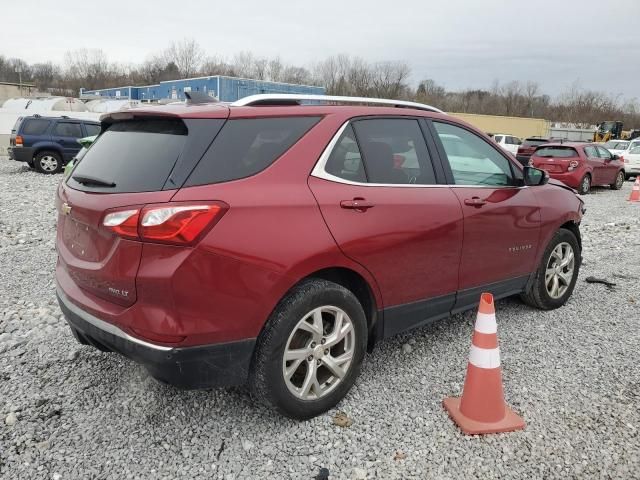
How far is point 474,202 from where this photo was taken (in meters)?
3.59

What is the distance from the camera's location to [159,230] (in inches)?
90.1

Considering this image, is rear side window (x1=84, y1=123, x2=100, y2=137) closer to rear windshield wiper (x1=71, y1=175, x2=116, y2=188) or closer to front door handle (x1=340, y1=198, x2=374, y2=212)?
rear windshield wiper (x1=71, y1=175, x2=116, y2=188)

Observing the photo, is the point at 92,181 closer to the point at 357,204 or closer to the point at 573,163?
the point at 357,204

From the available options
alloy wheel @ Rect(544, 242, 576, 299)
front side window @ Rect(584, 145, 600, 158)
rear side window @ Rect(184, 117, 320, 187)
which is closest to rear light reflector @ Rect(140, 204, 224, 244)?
rear side window @ Rect(184, 117, 320, 187)

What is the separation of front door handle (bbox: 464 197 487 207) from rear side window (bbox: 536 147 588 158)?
12.8 meters

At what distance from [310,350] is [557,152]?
14480mm

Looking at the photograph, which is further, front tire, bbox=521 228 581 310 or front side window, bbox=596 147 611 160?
front side window, bbox=596 147 611 160

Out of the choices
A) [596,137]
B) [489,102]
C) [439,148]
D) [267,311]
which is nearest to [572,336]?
[439,148]

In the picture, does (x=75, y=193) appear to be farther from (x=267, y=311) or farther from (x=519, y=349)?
(x=519, y=349)

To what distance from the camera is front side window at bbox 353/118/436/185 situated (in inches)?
121

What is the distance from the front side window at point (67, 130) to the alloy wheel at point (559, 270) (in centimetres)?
1581

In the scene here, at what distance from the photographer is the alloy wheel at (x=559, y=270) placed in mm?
4566

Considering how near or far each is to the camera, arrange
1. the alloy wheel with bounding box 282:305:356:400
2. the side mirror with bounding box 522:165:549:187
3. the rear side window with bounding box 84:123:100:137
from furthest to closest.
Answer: the rear side window with bounding box 84:123:100:137, the side mirror with bounding box 522:165:549:187, the alloy wheel with bounding box 282:305:356:400

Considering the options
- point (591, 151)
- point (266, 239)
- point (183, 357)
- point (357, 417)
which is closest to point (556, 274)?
point (357, 417)
